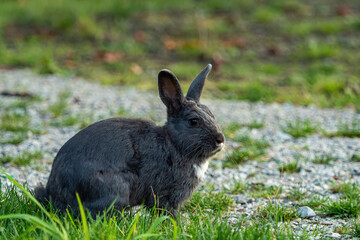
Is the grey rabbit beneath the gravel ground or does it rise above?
above

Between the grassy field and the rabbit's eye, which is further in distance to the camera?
the rabbit's eye

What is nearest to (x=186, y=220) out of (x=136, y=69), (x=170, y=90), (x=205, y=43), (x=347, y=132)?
(x=170, y=90)

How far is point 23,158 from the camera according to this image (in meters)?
6.38

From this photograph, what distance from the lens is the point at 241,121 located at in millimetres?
8578

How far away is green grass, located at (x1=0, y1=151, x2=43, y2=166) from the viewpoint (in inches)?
249

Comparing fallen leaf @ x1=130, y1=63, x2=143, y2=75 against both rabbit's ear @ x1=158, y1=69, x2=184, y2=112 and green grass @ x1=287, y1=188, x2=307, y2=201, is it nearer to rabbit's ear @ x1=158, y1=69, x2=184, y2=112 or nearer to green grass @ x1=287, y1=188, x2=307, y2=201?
green grass @ x1=287, y1=188, x2=307, y2=201

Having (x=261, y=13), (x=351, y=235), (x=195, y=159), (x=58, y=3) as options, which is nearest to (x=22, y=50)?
(x=58, y=3)

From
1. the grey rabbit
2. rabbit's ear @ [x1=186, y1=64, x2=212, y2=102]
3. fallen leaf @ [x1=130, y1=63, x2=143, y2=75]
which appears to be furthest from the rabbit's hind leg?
fallen leaf @ [x1=130, y1=63, x2=143, y2=75]

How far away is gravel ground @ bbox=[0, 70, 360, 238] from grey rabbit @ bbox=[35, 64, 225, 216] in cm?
66

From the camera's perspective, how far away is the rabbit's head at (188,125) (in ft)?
15.0

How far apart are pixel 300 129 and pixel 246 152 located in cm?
158

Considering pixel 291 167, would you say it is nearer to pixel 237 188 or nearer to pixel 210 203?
pixel 237 188

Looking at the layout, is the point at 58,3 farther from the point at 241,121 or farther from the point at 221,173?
the point at 221,173

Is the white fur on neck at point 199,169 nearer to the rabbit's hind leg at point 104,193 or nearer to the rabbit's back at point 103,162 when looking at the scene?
the rabbit's back at point 103,162
